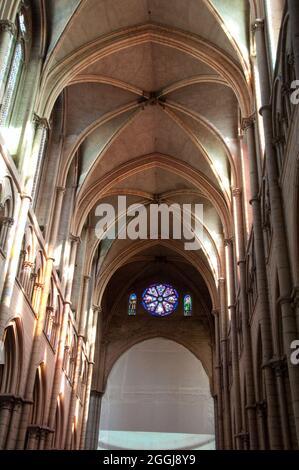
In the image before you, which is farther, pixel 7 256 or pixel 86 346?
pixel 86 346

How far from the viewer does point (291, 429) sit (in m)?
11.8

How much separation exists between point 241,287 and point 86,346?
1237cm

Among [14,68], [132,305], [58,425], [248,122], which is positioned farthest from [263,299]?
[132,305]

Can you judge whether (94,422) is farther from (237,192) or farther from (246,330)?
(237,192)

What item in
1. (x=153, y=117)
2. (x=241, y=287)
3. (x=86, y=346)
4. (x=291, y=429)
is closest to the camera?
(x=291, y=429)

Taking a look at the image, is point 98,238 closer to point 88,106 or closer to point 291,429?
point 88,106

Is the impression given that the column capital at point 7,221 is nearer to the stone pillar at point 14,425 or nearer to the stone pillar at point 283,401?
the stone pillar at point 14,425

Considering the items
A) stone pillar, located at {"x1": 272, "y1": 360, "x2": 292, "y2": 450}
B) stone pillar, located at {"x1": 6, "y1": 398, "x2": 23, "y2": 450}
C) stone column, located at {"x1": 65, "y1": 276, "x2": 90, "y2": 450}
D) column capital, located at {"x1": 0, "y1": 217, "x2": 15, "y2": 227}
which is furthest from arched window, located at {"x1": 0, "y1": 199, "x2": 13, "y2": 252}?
stone column, located at {"x1": 65, "y1": 276, "x2": 90, "y2": 450}

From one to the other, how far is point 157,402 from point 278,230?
2428 centimetres

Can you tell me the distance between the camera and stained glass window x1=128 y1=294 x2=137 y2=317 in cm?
3738

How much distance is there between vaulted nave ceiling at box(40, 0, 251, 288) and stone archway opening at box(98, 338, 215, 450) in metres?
8.66

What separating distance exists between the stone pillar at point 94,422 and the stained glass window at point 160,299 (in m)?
6.49
